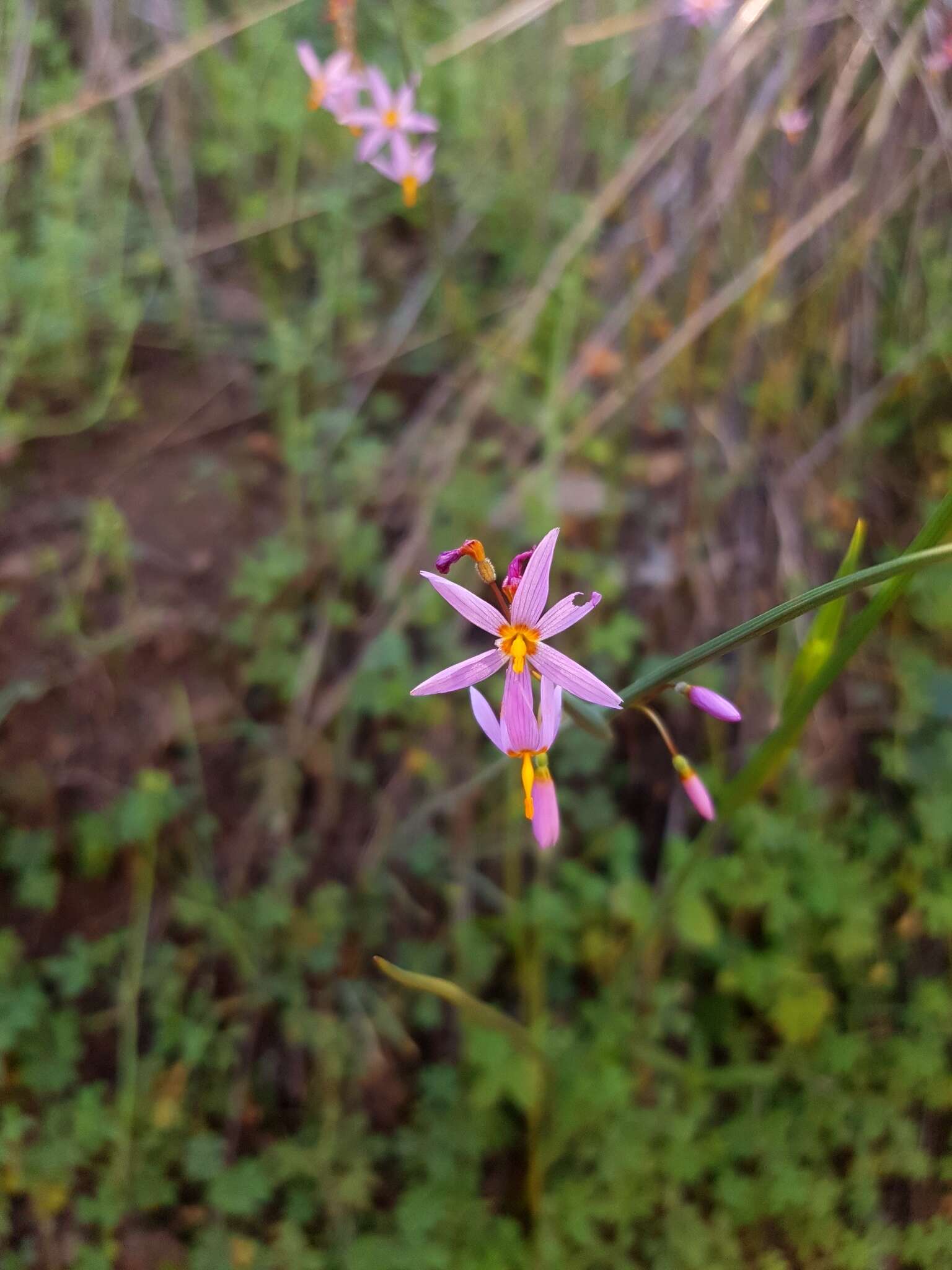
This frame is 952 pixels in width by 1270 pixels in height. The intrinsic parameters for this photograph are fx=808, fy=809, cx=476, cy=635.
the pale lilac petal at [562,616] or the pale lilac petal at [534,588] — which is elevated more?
the pale lilac petal at [534,588]

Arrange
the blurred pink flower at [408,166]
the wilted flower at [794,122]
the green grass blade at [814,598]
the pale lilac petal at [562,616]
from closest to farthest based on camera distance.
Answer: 1. the green grass blade at [814,598]
2. the pale lilac petal at [562,616]
3. the blurred pink flower at [408,166]
4. the wilted flower at [794,122]

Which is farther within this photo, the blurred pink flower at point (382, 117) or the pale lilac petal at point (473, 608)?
the blurred pink flower at point (382, 117)

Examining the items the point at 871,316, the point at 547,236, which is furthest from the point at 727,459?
the point at 547,236

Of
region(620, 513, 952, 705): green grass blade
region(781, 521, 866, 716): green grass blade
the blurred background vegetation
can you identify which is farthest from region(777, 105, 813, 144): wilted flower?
region(620, 513, 952, 705): green grass blade

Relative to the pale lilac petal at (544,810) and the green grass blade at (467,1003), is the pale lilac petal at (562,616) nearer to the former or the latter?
the pale lilac petal at (544,810)

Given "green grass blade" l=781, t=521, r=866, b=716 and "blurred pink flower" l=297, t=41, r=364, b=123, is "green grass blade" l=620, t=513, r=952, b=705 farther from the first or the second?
"blurred pink flower" l=297, t=41, r=364, b=123

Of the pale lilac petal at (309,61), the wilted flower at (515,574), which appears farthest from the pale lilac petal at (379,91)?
the wilted flower at (515,574)
